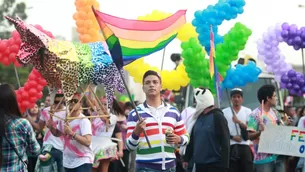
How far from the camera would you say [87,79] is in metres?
9.31

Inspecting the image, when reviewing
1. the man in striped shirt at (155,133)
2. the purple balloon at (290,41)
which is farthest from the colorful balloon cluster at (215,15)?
the man in striped shirt at (155,133)

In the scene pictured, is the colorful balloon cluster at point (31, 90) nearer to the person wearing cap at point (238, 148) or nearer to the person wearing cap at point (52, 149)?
the person wearing cap at point (52, 149)

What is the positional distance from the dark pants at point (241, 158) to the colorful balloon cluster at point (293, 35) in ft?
5.77

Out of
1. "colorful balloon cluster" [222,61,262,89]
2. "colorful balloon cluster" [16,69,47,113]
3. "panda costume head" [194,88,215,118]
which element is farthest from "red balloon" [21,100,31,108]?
"panda costume head" [194,88,215,118]

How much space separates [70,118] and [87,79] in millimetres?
657

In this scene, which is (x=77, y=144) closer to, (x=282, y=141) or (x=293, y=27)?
(x=282, y=141)

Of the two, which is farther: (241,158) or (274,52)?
(274,52)

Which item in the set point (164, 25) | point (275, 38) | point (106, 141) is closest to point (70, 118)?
point (164, 25)

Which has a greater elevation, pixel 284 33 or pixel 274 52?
pixel 284 33

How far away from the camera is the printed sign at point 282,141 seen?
9977mm

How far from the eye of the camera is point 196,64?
432 inches

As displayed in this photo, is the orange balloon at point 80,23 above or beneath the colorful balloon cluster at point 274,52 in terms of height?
above

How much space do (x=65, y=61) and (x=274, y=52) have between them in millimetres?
3930

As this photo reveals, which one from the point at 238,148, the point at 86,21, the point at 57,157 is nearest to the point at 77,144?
the point at 57,157
